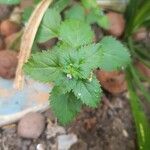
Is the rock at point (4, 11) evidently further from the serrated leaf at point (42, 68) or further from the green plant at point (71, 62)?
the serrated leaf at point (42, 68)

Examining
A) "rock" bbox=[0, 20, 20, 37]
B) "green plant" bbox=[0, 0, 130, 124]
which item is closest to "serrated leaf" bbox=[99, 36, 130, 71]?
"green plant" bbox=[0, 0, 130, 124]

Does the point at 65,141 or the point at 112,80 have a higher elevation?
the point at 112,80

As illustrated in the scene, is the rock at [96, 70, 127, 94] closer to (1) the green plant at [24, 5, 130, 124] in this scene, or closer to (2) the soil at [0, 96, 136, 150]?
(2) the soil at [0, 96, 136, 150]

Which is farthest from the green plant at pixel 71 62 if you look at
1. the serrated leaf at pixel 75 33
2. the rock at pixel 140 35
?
the rock at pixel 140 35

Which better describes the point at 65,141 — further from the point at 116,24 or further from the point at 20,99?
the point at 116,24

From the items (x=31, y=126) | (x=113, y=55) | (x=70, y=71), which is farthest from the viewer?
(x=31, y=126)

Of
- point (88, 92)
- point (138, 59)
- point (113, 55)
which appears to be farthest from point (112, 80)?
point (88, 92)

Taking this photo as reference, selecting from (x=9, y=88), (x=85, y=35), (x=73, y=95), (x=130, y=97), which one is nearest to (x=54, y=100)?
(x=73, y=95)
